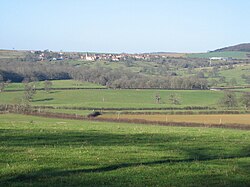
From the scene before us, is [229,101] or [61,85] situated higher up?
[229,101]

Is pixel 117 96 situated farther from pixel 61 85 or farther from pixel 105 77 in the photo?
pixel 105 77

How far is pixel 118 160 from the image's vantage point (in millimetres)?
14828

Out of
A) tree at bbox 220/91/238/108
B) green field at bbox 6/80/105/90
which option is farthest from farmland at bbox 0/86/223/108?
green field at bbox 6/80/105/90

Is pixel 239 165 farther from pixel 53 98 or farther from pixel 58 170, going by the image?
pixel 53 98

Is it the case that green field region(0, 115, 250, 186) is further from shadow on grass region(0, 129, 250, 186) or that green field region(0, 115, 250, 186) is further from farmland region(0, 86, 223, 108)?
farmland region(0, 86, 223, 108)

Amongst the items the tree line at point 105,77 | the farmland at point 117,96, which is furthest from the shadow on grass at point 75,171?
the tree line at point 105,77

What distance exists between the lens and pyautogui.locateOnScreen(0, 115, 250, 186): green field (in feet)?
39.5

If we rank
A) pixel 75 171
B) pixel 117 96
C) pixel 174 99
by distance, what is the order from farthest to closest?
pixel 117 96, pixel 174 99, pixel 75 171

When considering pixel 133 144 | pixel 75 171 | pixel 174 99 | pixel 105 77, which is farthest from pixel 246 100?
pixel 75 171

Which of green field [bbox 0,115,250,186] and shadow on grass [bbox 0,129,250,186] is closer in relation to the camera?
green field [bbox 0,115,250,186]

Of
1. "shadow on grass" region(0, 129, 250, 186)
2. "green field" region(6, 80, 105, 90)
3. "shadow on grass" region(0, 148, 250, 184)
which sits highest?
"shadow on grass" region(0, 148, 250, 184)

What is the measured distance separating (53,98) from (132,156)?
7609cm

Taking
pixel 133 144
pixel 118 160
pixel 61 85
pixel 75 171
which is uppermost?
pixel 75 171

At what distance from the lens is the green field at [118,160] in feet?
39.5
